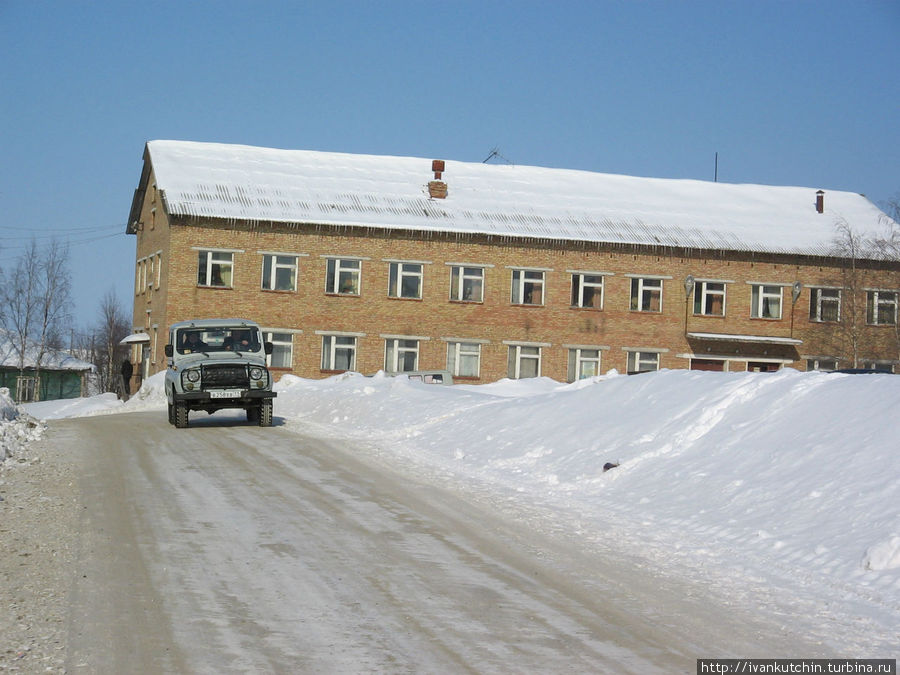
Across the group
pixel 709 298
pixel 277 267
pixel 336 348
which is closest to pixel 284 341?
pixel 336 348

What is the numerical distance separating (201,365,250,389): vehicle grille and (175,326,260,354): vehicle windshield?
3.34 feet

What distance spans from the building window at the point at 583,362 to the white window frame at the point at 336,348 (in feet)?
31.0

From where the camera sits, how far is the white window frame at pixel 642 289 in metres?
45.3

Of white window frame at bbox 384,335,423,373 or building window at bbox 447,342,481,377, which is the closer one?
white window frame at bbox 384,335,423,373

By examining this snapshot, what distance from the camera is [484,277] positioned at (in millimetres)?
44000

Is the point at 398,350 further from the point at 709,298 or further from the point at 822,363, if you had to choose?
the point at 822,363

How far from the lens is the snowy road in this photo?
603cm

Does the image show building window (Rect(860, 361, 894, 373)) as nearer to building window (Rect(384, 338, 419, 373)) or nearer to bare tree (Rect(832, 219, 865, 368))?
bare tree (Rect(832, 219, 865, 368))

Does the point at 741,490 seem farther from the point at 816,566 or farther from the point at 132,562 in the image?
the point at 132,562

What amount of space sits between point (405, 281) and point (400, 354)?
3.11 metres

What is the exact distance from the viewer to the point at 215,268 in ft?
137

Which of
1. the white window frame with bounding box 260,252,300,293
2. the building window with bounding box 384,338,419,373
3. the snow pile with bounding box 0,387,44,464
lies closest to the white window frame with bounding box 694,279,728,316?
the building window with bounding box 384,338,419,373

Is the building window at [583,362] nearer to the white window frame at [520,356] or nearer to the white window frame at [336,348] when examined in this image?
the white window frame at [520,356]

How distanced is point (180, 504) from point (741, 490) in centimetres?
622
